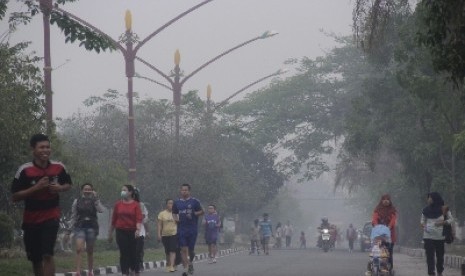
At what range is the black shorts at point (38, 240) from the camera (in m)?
11.8

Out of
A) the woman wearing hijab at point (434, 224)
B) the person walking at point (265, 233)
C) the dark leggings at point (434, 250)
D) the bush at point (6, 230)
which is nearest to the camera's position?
the woman wearing hijab at point (434, 224)

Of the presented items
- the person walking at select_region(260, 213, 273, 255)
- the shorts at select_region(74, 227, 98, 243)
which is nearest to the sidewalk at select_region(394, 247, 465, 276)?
the person walking at select_region(260, 213, 273, 255)

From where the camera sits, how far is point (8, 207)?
29172mm

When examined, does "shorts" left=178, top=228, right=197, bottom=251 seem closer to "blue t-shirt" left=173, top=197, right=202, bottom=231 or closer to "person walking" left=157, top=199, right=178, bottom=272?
"blue t-shirt" left=173, top=197, right=202, bottom=231

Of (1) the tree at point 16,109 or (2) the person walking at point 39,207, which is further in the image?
(1) the tree at point 16,109

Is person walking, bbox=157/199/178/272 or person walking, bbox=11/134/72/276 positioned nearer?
person walking, bbox=11/134/72/276

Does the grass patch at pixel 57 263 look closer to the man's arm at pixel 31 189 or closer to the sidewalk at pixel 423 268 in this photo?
the sidewalk at pixel 423 268

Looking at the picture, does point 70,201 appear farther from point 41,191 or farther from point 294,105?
point 294,105

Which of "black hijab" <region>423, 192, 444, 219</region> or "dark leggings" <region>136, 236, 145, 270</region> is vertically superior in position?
"black hijab" <region>423, 192, 444, 219</region>

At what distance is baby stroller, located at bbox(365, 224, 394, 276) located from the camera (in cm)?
2088

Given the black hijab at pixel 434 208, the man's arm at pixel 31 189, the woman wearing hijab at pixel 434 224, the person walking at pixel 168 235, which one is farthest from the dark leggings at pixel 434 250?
the man's arm at pixel 31 189

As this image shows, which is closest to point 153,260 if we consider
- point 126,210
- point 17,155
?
point 17,155

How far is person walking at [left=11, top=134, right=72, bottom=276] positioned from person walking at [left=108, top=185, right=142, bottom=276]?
24.4 ft

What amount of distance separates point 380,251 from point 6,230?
10.6m
